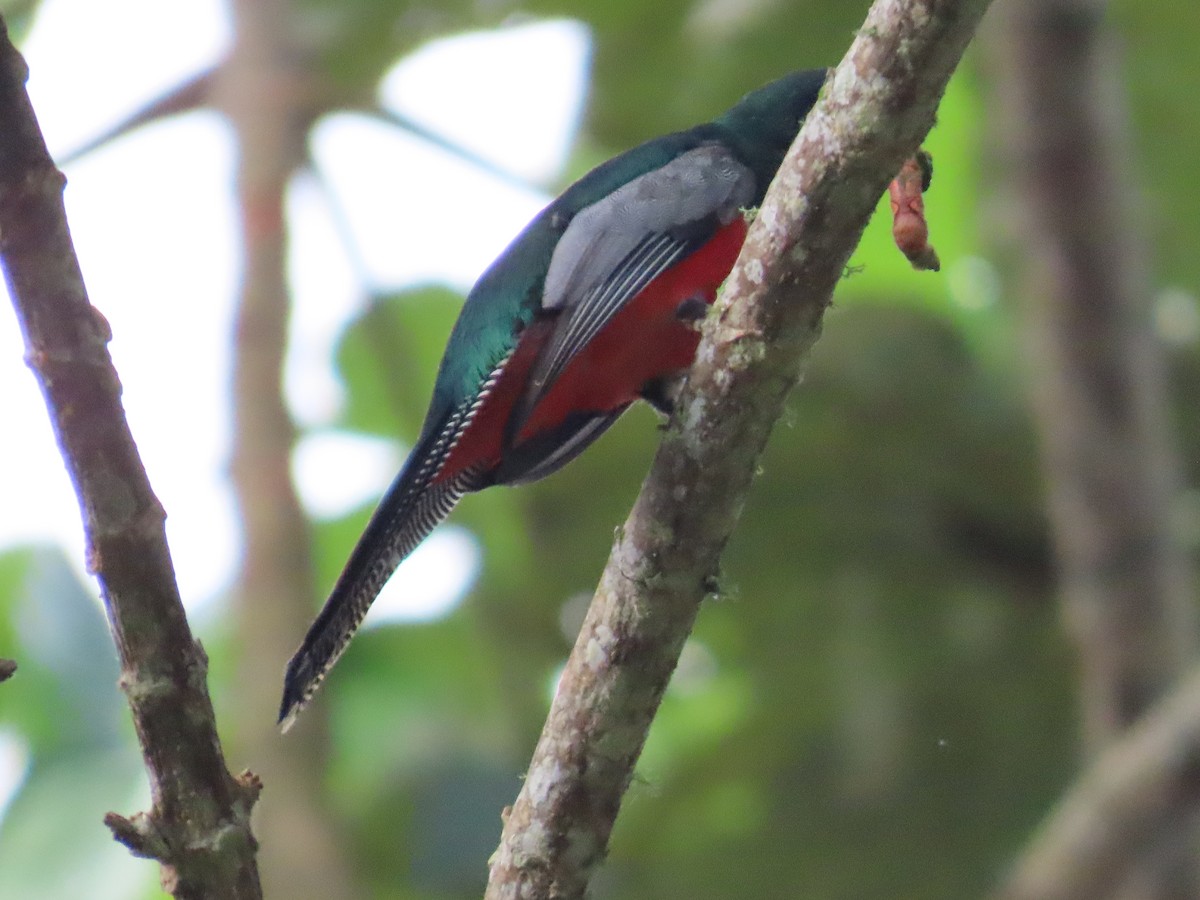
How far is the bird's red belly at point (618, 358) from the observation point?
3730mm

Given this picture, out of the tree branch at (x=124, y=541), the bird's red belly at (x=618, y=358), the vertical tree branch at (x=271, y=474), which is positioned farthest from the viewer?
the vertical tree branch at (x=271, y=474)

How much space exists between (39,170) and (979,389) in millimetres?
4329

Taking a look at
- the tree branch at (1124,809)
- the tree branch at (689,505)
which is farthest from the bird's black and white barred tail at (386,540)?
the tree branch at (1124,809)

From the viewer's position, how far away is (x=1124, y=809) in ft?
14.7

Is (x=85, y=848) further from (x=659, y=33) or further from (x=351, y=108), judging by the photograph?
(x=659, y=33)

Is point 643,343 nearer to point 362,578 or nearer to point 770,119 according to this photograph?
point 362,578

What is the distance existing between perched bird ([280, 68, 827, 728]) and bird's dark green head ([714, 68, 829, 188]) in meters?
0.22

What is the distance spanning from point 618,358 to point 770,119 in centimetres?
114

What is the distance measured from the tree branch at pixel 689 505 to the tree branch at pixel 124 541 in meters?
0.51

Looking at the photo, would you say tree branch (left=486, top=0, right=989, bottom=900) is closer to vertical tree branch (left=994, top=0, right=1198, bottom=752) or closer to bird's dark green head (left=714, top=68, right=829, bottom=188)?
bird's dark green head (left=714, top=68, right=829, bottom=188)

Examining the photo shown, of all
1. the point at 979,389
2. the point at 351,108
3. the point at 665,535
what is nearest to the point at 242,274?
the point at 351,108

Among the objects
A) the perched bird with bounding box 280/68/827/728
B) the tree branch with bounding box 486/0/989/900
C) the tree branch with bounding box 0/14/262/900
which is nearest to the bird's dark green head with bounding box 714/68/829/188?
the perched bird with bounding box 280/68/827/728

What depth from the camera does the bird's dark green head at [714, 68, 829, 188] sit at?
14.5ft

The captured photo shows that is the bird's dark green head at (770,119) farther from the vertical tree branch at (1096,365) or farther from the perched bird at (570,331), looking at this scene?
the vertical tree branch at (1096,365)
